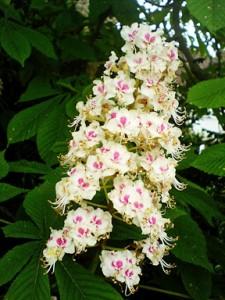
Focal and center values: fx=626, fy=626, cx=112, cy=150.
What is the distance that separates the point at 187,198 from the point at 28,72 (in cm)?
105

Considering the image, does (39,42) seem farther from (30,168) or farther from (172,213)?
(172,213)

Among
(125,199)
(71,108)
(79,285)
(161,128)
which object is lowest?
(79,285)

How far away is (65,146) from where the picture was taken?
1690 millimetres

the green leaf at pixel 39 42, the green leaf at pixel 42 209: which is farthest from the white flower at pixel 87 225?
the green leaf at pixel 39 42

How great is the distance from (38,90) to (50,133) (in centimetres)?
37

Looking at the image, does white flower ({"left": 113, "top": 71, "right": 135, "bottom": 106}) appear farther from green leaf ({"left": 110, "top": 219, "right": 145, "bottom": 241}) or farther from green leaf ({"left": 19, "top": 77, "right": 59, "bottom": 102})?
green leaf ({"left": 19, "top": 77, "right": 59, "bottom": 102})

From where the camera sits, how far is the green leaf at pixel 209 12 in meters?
1.39

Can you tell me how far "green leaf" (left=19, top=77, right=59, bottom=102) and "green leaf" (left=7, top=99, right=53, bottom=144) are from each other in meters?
0.15

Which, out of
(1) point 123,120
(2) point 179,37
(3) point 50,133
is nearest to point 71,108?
(3) point 50,133

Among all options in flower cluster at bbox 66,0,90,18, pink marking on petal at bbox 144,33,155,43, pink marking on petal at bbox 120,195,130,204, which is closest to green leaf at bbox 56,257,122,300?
pink marking on petal at bbox 120,195,130,204

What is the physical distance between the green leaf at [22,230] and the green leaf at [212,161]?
42 centimetres

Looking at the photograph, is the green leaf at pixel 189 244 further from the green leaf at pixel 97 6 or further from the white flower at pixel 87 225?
the green leaf at pixel 97 6

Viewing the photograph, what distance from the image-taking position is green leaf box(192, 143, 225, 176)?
1405mm

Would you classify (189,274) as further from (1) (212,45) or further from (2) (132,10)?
(1) (212,45)
